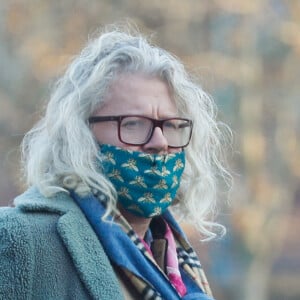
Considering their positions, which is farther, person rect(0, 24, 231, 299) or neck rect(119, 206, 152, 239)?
neck rect(119, 206, 152, 239)

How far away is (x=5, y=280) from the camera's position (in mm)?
2512

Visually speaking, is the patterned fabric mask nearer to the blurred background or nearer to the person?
the person

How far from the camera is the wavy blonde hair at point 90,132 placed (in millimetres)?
2732

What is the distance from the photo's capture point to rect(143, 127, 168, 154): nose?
9.06 ft

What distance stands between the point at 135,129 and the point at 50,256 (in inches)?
16.9

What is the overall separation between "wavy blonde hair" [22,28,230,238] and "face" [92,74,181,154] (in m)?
0.02

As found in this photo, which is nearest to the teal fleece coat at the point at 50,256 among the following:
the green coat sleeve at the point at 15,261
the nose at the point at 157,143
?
the green coat sleeve at the point at 15,261

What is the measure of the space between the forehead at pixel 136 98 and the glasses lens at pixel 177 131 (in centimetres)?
3

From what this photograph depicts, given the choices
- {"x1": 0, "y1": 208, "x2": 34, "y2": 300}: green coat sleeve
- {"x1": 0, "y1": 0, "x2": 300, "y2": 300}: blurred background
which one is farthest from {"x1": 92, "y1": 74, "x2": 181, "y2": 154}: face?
{"x1": 0, "y1": 0, "x2": 300, "y2": 300}: blurred background

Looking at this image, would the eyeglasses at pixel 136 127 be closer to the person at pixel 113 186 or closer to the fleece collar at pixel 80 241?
the person at pixel 113 186

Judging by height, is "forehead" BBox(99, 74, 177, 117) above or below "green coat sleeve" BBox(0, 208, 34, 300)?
above

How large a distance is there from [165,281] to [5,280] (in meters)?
0.45

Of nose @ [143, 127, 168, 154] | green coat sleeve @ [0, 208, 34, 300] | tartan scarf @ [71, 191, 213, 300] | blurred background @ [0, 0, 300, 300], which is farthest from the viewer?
blurred background @ [0, 0, 300, 300]

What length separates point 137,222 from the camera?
2.82m
